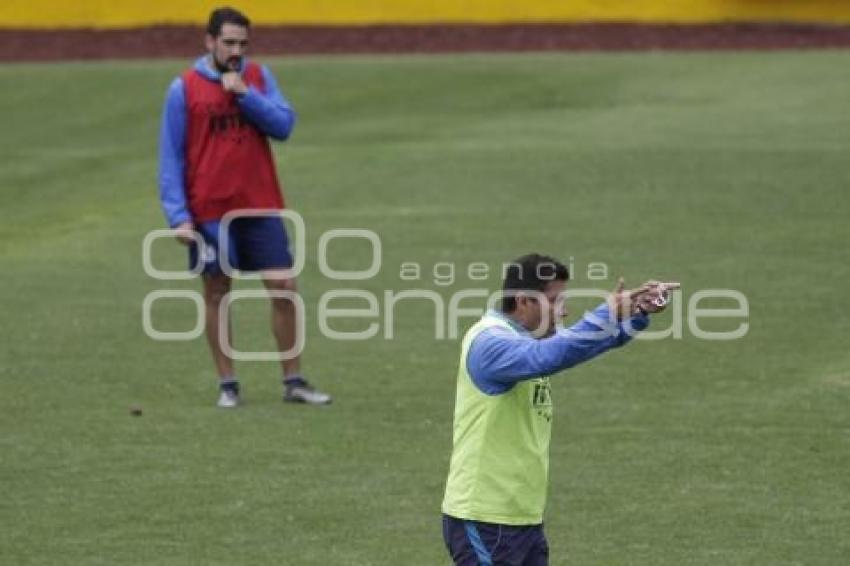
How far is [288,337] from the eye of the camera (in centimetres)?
1265

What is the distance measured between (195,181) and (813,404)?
155 inches

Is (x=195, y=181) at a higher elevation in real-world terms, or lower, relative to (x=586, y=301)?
higher

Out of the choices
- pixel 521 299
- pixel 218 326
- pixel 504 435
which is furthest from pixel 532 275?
pixel 218 326

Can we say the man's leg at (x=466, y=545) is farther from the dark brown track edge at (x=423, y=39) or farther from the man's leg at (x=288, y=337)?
the dark brown track edge at (x=423, y=39)

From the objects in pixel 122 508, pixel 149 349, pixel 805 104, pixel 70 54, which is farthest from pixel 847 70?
pixel 122 508

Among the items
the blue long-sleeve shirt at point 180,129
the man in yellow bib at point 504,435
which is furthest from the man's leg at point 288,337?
the man in yellow bib at point 504,435

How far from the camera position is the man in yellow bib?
23.8 feet

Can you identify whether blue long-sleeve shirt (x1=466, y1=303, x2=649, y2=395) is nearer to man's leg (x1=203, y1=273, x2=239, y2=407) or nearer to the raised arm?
the raised arm

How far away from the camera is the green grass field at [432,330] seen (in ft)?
33.3

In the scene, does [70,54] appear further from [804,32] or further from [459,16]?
[804,32]

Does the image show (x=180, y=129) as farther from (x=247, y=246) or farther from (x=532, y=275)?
(x=532, y=275)

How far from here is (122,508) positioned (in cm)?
1040

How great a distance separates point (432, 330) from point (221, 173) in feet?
11.1

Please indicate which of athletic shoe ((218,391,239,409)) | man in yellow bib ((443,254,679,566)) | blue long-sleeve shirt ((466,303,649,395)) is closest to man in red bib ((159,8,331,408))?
athletic shoe ((218,391,239,409))
